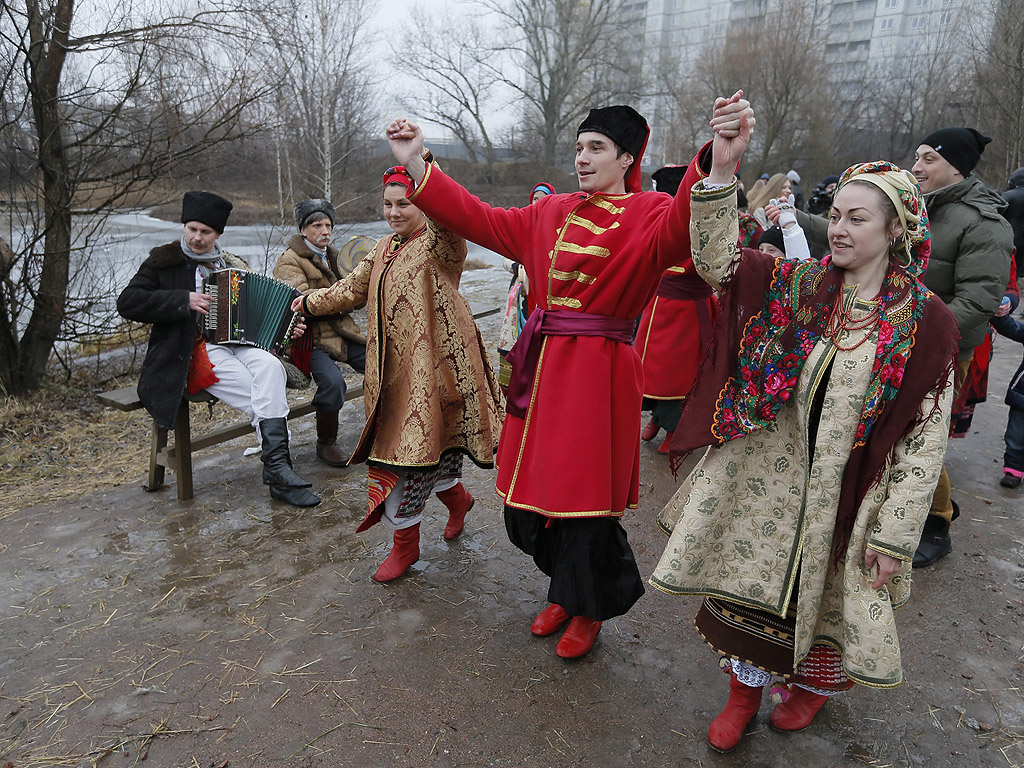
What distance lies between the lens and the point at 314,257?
4793mm

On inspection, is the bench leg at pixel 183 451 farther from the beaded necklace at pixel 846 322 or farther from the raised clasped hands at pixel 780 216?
the beaded necklace at pixel 846 322

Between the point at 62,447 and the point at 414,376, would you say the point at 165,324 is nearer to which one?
the point at 62,447

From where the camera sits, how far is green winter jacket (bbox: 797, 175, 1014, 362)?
325 cm

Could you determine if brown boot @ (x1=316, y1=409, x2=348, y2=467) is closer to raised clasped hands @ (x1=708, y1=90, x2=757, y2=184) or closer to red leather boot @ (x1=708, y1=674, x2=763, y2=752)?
red leather boot @ (x1=708, y1=674, x2=763, y2=752)

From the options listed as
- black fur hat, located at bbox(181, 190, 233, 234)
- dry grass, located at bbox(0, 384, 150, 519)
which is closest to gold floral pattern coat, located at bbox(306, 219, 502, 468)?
black fur hat, located at bbox(181, 190, 233, 234)

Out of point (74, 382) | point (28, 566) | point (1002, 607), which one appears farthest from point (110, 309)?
point (1002, 607)

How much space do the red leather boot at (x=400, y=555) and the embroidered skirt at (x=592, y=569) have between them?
874 millimetres

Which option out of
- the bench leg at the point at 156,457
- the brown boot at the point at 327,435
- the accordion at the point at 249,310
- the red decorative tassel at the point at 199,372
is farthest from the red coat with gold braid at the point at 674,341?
the bench leg at the point at 156,457

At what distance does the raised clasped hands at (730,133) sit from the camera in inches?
71.5

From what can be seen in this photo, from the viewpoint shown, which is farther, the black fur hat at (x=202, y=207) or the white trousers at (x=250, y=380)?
the white trousers at (x=250, y=380)

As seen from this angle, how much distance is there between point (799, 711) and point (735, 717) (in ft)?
0.82

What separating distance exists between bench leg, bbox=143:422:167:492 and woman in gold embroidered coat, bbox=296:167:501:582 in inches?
68.8

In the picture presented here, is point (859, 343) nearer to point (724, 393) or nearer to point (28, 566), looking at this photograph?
point (724, 393)

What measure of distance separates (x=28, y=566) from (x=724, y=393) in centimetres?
357
